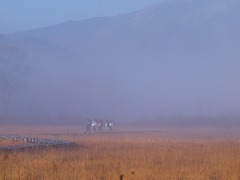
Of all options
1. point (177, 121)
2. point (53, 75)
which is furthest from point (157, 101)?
point (177, 121)

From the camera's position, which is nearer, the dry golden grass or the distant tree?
the dry golden grass

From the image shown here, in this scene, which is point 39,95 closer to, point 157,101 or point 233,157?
point 157,101

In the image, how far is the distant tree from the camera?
90875 millimetres

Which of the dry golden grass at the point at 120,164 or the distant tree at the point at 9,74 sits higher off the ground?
the distant tree at the point at 9,74

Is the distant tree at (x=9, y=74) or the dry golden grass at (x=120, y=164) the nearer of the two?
the dry golden grass at (x=120, y=164)

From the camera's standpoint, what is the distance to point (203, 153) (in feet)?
80.1

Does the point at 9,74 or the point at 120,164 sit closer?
the point at 120,164

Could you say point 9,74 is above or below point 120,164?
above

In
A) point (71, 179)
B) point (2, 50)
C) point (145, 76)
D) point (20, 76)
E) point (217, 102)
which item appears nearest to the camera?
point (71, 179)

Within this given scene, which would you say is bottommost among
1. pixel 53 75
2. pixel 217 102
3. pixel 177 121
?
pixel 177 121

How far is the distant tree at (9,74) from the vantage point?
90.9m

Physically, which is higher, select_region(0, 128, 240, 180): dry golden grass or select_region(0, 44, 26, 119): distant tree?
select_region(0, 44, 26, 119): distant tree

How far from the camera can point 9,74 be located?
9338 centimetres

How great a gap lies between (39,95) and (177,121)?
6508cm
